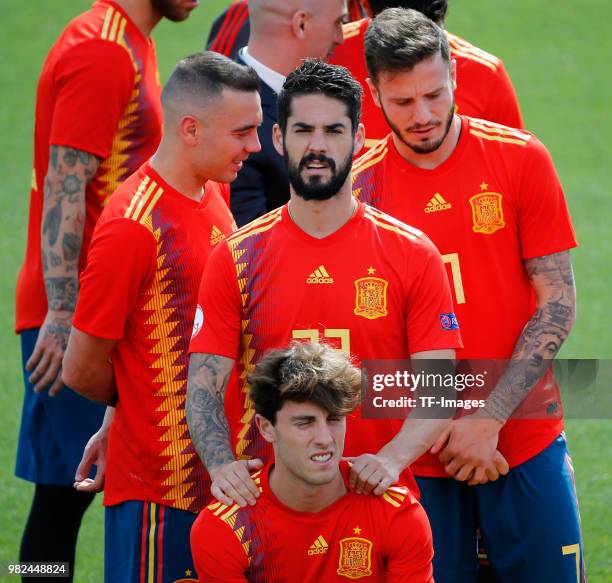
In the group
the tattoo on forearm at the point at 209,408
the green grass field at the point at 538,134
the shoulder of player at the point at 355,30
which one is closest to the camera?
the tattoo on forearm at the point at 209,408

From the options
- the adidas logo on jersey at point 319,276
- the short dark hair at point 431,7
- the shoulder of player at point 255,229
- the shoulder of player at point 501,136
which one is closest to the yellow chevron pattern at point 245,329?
the shoulder of player at point 255,229

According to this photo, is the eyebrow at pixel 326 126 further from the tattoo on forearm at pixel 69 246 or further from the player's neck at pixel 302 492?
the tattoo on forearm at pixel 69 246

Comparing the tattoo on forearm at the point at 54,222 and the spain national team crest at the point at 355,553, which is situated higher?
the tattoo on forearm at the point at 54,222

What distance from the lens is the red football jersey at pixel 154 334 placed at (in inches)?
163

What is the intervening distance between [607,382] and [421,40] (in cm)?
183

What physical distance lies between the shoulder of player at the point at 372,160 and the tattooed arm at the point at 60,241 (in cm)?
106

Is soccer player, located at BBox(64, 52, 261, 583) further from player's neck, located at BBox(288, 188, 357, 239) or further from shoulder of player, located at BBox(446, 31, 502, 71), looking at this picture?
shoulder of player, located at BBox(446, 31, 502, 71)

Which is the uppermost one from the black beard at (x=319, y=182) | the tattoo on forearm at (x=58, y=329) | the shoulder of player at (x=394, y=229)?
the black beard at (x=319, y=182)

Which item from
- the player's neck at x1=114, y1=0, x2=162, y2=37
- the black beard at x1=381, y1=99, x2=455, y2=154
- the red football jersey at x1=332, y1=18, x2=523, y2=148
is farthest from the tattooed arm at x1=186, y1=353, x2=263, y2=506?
the player's neck at x1=114, y1=0, x2=162, y2=37

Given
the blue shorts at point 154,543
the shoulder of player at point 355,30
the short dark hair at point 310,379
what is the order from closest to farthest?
1. the short dark hair at point 310,379
2. the blue shorts at point 154,543
3. the shoulder of player at point 355,30

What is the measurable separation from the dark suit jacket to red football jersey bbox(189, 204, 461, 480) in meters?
1.07

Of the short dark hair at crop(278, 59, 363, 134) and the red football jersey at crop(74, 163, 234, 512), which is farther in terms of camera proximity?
the red football jersey at crop(74, 163, 234, 512)

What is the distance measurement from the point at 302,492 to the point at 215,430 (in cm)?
32

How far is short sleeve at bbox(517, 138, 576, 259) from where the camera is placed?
14.0 ft
